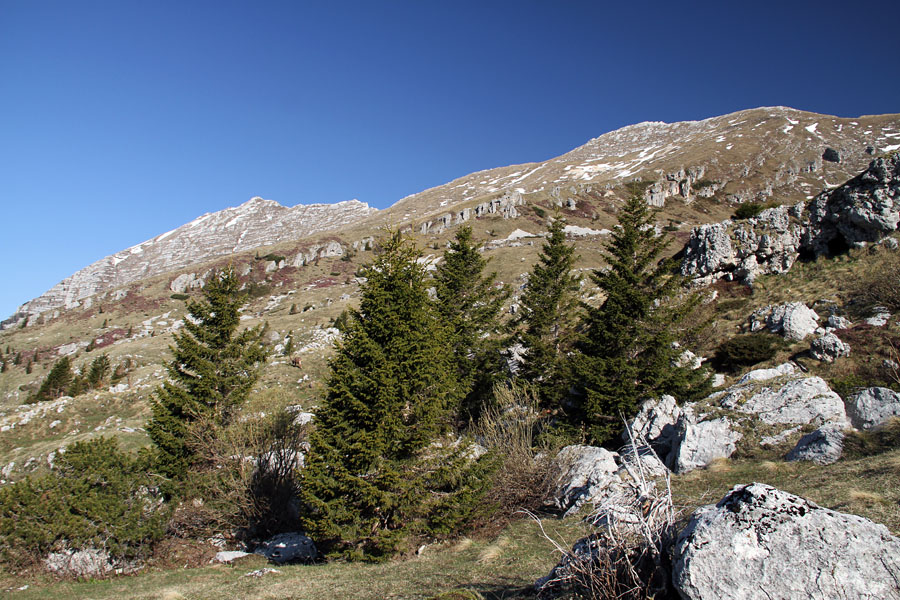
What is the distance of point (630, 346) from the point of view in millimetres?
20719

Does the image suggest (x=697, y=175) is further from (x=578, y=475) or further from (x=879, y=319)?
→ (x=578, y=475)

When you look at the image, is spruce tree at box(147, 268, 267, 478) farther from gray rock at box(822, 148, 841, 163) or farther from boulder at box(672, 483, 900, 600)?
gray rock at box(822, 148, 841, 163)

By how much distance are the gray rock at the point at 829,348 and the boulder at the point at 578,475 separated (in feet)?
41.2

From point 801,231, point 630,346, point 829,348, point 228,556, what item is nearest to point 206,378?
point 228,556

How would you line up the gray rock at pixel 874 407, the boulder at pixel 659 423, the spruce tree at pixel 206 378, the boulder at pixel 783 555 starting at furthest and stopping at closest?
the spruce tree at pixel 206 378, the boulder at pixel 659 423, the gray rock at pixel 874 407, the boulder at pixel 783 555

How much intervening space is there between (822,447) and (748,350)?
38.4 ft

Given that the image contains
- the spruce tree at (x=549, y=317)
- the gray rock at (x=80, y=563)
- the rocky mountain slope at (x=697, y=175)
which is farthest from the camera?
the rocky mountain slope at (x=697, y=175)

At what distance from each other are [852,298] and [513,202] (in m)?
79.3

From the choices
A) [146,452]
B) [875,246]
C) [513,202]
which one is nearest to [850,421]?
[875,246]

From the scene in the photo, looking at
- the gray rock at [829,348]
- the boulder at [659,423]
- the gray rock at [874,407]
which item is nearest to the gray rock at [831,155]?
the gray rock at [829,348]

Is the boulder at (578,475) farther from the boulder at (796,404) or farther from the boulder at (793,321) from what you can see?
the boulder at (793,321)

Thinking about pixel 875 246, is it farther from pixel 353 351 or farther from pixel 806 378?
pixel 353 351

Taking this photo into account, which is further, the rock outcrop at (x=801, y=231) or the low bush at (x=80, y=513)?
the rock outcrop at (x=801, y=231)

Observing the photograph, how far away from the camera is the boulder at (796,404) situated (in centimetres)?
1475
